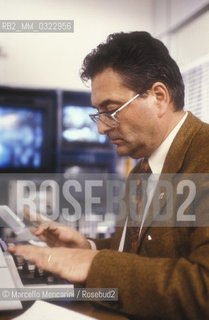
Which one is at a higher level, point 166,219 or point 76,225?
point 166,219

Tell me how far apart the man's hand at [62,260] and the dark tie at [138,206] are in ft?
0.81

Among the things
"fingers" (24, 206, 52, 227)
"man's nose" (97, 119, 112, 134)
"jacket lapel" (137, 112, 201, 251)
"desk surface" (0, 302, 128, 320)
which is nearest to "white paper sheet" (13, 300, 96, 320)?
"desk surface" (0, 302, 128, 320)

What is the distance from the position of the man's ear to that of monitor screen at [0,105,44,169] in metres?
1.95

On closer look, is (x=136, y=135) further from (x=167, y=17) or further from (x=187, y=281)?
(x=167, y=17)

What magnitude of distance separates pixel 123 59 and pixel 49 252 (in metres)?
0.58

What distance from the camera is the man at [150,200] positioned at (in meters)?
0.66

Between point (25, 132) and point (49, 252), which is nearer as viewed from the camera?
point (49, 252)

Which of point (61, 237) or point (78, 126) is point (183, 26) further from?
point (78, 126)

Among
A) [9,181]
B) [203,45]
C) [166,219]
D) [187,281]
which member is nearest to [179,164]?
[166,219]

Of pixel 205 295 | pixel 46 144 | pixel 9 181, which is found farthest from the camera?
pixel 46 144

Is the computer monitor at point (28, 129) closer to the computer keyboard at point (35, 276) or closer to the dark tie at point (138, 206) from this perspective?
the dark tie at point (138, 206)

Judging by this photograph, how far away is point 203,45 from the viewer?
148 centimetres

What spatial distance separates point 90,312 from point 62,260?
13 cm

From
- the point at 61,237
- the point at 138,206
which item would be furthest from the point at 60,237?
the point at 138,206
